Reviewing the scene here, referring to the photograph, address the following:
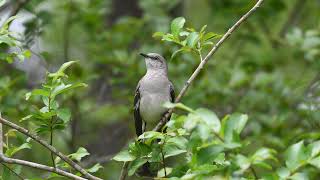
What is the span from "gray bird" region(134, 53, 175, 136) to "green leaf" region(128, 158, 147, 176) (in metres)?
1.69

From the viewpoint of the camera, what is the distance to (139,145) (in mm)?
3879

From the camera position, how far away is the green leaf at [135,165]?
152 inches

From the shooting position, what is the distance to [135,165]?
3896mm

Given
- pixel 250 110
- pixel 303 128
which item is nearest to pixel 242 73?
pixel 250 110

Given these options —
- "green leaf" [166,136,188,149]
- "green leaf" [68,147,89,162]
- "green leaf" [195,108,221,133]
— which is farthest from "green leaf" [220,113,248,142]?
"green leaf" [68,147,89,162]

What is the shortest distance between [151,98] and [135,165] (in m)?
1.92

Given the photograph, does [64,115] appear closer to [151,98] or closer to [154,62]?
[151,98]

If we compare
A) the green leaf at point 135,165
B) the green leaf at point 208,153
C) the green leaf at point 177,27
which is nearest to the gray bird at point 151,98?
the green leaf at point 177,27

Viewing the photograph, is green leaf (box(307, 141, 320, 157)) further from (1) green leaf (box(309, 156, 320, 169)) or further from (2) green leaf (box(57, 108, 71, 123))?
(2) green leaf (box(57, 108, 71, 123))

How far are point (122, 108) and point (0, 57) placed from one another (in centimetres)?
335

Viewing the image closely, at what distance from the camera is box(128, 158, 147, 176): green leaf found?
152 inches

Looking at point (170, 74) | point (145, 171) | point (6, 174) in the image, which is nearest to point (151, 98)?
point (145, 171)

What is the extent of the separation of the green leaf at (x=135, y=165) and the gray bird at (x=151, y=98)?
1691 millimetres

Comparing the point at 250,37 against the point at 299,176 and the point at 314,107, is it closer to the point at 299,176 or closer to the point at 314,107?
the point at 314,107
